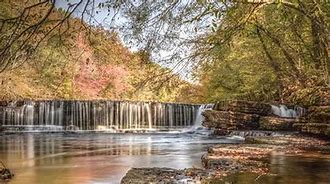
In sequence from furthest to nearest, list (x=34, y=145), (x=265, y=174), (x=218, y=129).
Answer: (x=218, y=129)
(x=34, y=145)
(x=265, y=174)

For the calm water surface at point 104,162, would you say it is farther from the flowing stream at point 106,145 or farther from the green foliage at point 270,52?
the green foliage at point 270,52

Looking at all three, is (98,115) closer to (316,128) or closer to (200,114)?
(200,114)

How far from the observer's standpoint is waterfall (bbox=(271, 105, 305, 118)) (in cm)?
1970

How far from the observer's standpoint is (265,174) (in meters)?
7.36

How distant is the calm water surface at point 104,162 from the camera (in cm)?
783

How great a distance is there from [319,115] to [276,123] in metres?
4.31

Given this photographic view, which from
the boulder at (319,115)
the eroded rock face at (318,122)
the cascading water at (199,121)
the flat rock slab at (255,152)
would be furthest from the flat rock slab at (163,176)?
the cascading water at (199,121)

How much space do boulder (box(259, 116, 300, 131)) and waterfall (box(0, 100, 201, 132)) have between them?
19.6 ft

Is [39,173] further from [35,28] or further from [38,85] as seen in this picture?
[38,85]

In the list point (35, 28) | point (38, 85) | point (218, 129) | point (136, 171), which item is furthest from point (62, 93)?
point (35, 28)

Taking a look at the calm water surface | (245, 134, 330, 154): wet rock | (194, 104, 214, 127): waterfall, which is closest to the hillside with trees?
the calm water surface

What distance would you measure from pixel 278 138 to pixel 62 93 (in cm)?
2111

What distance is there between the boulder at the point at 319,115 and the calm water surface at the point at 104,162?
11.4 ft

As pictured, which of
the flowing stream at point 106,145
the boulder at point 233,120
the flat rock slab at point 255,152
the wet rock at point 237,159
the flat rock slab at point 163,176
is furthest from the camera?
the boulder at point 233,120
